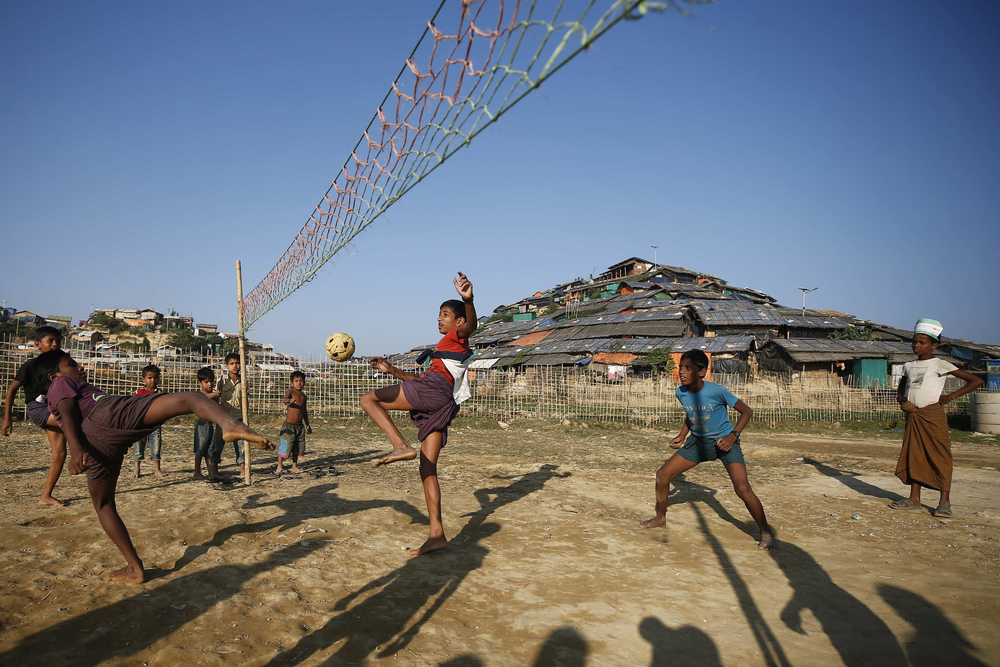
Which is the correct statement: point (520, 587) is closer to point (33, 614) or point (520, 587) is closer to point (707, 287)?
point (33, 614)

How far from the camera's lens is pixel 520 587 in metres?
3.61

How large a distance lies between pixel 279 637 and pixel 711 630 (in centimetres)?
245

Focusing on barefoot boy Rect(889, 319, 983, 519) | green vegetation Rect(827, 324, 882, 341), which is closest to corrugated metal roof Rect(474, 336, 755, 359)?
green vegetation Rect(827, 324, 882, 341)

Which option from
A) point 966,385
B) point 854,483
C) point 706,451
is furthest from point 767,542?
point 854,483

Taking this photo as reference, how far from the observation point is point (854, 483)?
25.0ft

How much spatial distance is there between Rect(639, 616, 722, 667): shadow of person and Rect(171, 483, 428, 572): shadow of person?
2.56 meters

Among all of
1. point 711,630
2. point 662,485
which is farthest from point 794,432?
point 711,630

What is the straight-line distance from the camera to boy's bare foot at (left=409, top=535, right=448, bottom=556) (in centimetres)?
416

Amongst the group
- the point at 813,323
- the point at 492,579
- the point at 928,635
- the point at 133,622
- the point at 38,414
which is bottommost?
the point at 928,635

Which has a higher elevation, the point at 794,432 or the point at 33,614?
the point at 33,614

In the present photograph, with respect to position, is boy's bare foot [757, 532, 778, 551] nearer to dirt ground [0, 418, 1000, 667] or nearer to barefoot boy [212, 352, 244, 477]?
dirt ground [0, 418, 1000, 667]

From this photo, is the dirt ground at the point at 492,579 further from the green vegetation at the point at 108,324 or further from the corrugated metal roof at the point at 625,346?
the green vegetation at the point at 108,324

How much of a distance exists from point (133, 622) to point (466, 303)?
9.75 feet

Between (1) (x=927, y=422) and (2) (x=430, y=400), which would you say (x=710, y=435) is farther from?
(1) (x=927, y=422)
